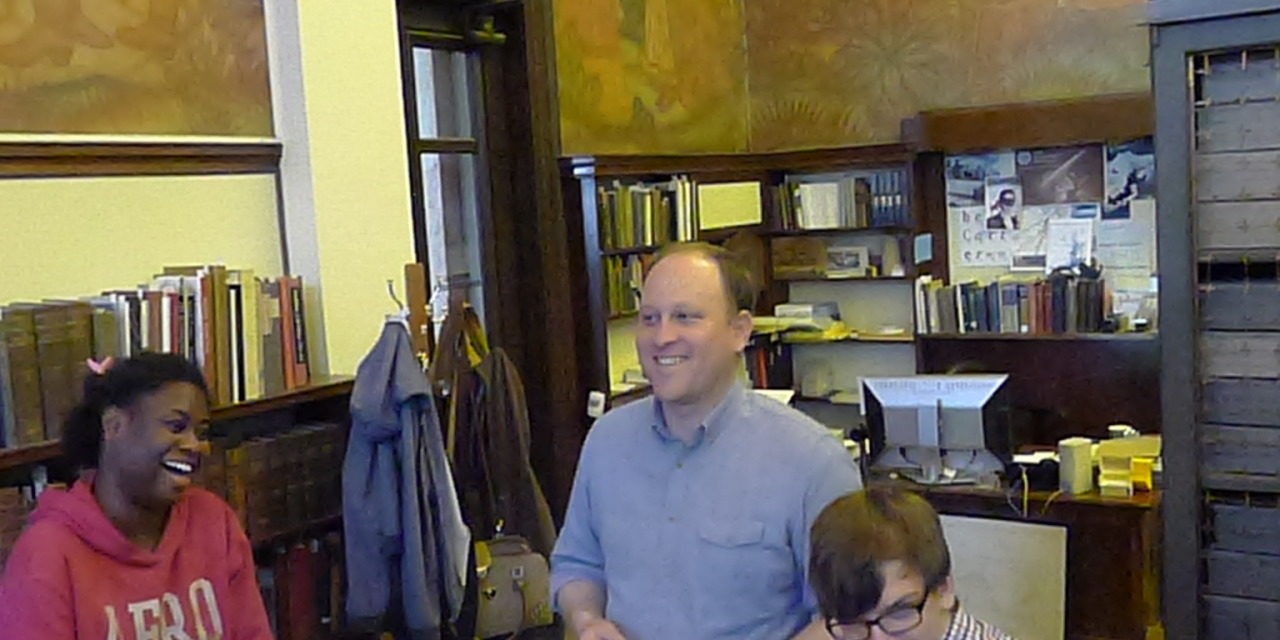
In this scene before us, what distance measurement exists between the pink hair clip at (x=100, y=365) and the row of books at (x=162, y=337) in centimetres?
3

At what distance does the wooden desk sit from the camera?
13.4 ft

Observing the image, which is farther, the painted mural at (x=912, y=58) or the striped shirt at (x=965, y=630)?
the painted mural at (x=912, y=58)

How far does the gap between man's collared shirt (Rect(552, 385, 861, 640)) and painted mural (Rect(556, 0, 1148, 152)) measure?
3.89m

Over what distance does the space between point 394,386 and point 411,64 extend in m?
1.94

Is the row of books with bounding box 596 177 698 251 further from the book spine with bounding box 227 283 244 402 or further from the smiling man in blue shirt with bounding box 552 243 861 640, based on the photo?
the smiling man in blue shirt with bounding box 552 243 861 640

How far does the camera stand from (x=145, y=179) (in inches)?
142

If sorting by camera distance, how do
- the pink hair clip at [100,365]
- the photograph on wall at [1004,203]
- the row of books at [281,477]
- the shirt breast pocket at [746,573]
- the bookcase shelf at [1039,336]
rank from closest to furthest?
the shirt breast pocket at [746,573] < the pink hair clip at [100,365] < the row of books at [281,477] < the bookcase shelf at [1039,336] < the photograph on wall at [1004,203]

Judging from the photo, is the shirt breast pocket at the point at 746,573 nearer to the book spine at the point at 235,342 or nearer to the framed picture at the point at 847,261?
the book spine at the point at 235,342

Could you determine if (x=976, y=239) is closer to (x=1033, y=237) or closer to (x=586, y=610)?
(x=1033, y=237)

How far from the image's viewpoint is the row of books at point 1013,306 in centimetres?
652

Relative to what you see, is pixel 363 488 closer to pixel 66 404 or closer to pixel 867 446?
pixel 66 404

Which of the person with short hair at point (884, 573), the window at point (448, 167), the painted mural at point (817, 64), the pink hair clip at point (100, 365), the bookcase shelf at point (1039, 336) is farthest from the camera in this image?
the bookcase shelf at point (1039, 336)

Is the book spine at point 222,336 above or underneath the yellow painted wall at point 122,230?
underneath

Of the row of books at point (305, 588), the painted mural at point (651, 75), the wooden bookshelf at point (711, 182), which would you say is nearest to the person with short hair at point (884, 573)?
the row of books at point (305, 588)
